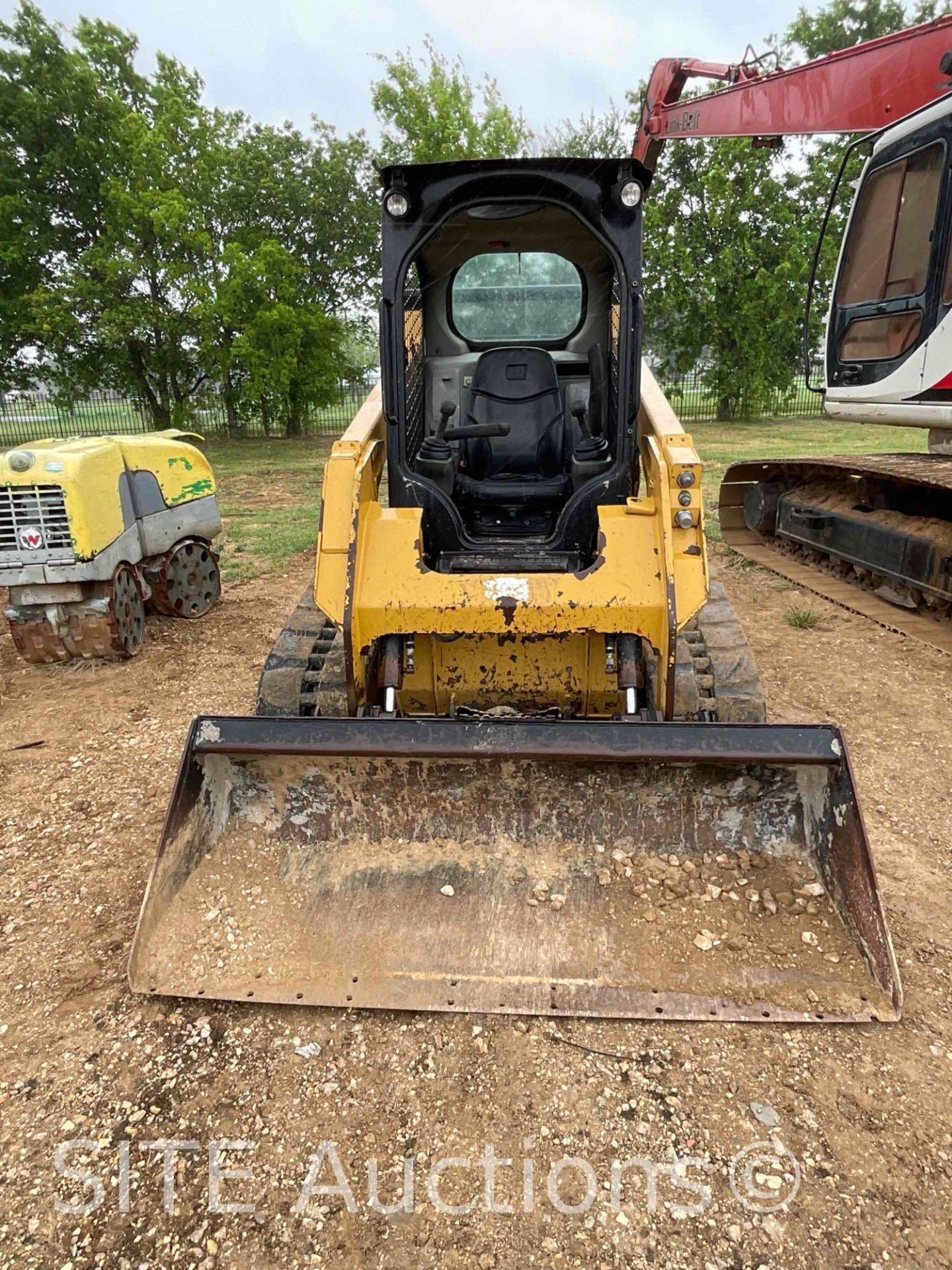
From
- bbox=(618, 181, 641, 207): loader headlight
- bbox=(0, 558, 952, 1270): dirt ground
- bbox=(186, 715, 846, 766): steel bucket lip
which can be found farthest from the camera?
bbox=(618, 181, 641, 207): loader headlight

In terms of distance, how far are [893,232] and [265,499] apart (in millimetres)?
8668

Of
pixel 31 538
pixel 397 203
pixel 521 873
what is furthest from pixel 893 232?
pixel 31 538

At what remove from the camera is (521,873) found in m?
2.62

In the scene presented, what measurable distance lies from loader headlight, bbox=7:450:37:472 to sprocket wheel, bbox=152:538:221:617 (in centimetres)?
125

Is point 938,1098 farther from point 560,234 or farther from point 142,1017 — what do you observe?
point 560,234

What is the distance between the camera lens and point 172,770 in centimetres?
386

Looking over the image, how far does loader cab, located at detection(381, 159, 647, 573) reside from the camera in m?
3.34

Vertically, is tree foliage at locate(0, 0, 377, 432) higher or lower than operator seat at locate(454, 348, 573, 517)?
higher

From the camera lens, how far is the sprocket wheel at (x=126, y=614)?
494 centimetres

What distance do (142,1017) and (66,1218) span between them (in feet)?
1.92

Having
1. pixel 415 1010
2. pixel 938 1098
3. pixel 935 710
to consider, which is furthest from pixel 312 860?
pixel 935 710

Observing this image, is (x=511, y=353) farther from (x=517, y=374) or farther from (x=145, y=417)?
(x=145, y=417)

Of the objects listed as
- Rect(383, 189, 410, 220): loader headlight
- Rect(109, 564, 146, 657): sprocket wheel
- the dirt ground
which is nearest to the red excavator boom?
Rect(383, 189, 410, 220): loader headlight

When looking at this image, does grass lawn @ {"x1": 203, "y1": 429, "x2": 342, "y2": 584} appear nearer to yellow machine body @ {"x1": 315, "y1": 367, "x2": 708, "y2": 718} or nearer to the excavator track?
yellow machine body @ {"x1": 315, "y1": 367, "x2": 708, "y2": 718}
